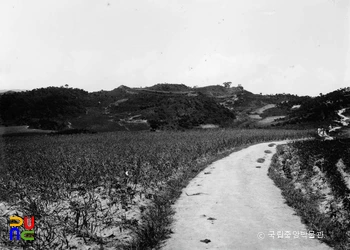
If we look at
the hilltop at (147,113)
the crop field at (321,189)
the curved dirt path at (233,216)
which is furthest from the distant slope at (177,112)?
the curved dirt path at (233,216)

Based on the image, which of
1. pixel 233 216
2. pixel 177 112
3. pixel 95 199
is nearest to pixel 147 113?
pixel 177 112

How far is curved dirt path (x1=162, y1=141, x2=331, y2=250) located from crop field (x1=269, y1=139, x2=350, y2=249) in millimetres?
380

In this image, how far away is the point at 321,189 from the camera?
1132cm

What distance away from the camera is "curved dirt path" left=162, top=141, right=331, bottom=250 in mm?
6535

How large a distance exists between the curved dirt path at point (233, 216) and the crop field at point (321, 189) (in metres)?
0.38

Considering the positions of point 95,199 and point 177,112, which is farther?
point 177,112

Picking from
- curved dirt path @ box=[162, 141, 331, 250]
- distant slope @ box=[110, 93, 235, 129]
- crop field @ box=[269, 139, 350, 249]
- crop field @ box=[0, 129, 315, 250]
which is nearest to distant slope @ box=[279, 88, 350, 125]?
distant slope @ box=[110, 93, 235, 129]

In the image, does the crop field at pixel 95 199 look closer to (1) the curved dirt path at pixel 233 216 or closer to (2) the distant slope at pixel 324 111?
(1) the curved dirt path at pixel 233 216

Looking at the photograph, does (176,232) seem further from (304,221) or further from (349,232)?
(349,232)

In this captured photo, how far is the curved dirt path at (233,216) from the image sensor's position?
21.4ft

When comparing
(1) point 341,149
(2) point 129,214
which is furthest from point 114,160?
(1) point 341,149

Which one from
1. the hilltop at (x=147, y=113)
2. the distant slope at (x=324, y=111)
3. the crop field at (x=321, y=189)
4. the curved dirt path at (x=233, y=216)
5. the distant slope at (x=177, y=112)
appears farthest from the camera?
the distant slope at (x=177, y=112)

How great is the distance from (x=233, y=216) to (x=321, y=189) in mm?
5091

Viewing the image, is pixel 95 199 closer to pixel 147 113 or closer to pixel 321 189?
pixel 321 189
